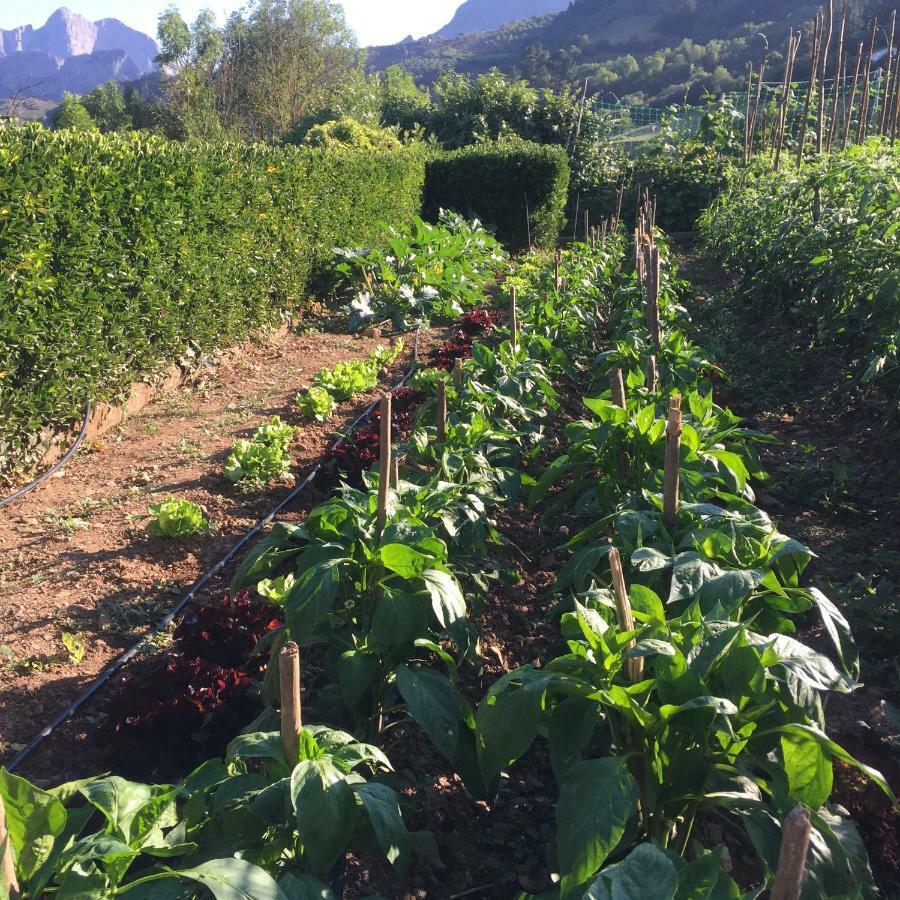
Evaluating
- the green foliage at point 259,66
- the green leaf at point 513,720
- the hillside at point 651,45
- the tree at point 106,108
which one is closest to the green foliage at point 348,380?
the green leaf at point 513,720

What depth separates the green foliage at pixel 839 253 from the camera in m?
5.84

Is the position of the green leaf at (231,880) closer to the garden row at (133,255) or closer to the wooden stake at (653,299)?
the garden row at (133,255)

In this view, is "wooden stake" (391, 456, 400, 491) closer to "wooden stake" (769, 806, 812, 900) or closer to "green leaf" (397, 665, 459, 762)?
"green leaf" (397, 665, 459, 762)

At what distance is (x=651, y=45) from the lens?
98.4 metres

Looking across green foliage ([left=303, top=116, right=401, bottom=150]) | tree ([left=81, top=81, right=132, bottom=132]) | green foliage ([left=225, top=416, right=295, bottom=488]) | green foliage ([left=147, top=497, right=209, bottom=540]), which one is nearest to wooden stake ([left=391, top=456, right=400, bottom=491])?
green foliage ([left=147, top=497, right=209, bottom=540])

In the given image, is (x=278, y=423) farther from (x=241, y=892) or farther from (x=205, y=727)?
(x=241, y=892)

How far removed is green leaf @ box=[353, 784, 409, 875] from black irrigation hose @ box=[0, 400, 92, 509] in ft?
13.7

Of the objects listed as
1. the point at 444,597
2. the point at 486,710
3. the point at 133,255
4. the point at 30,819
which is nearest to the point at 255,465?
the point at 133,255

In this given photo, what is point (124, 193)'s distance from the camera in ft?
22.4

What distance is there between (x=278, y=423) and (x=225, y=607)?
297cm

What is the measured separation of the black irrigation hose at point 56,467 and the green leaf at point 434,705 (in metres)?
3.85

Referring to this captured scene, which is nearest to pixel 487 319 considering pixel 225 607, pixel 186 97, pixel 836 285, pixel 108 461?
pixel 836 285

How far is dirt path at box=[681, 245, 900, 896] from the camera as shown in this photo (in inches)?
120

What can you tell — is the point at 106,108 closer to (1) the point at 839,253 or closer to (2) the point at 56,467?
(2) the point at 56,467
